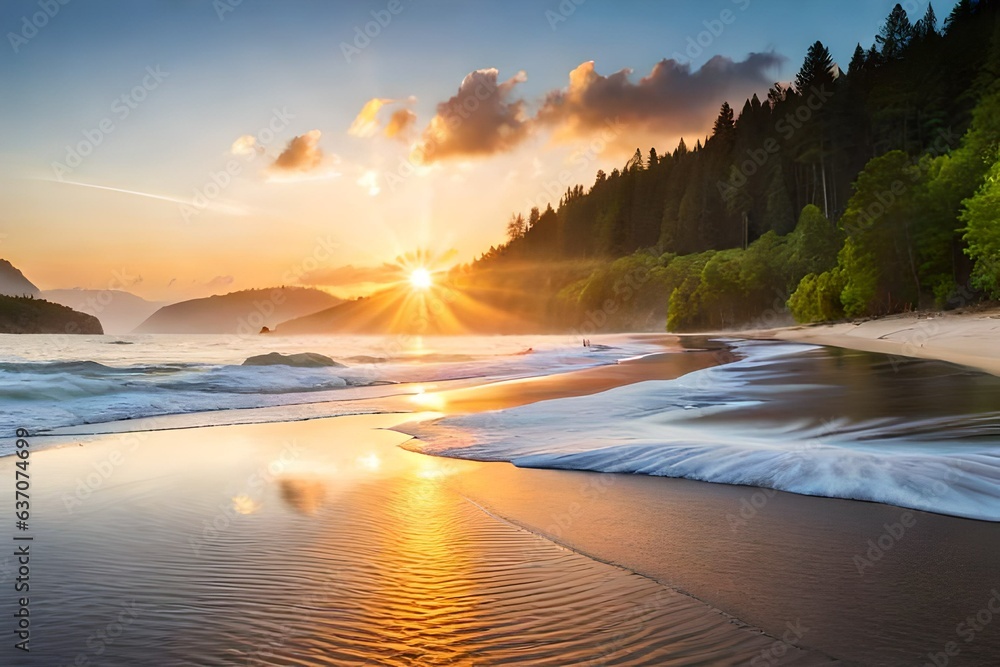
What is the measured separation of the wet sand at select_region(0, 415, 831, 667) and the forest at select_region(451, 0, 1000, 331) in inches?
1504

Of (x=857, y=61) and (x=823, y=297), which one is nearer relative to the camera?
(x=823, y=297)

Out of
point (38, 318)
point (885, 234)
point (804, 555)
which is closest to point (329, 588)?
point (804, 555)

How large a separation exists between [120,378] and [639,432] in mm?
19964

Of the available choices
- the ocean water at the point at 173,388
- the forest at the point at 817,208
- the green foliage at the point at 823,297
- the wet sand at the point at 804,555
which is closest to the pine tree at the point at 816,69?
the forest at the point at 817,208

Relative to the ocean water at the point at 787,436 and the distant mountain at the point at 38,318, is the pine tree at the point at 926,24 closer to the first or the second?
the ocean water at the point at 787,436

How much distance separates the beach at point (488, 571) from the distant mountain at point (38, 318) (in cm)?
19054

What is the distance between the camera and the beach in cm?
301

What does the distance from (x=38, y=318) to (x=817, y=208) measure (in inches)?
7481

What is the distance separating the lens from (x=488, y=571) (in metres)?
4.09


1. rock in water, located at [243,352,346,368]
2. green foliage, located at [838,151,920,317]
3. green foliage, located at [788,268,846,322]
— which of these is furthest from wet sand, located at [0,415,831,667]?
green foliage, located at [788,268,846,322]

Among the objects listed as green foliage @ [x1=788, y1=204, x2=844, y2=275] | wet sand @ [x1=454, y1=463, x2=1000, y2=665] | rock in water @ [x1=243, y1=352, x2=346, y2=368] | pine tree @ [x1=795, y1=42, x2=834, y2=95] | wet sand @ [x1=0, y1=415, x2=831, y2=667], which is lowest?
wet sand @ [x1=454, y1=463, x2=1000, y2=665]

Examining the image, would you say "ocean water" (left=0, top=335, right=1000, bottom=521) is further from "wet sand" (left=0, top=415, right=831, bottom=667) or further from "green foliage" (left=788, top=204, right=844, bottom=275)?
"green foliage" (left=788, top=204, right=844, bottom=275)

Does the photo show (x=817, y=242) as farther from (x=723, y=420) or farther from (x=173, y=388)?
(x=173, y=388)

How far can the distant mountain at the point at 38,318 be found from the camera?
508 feet
